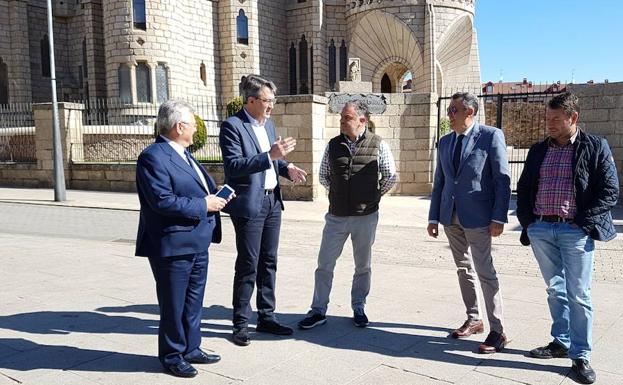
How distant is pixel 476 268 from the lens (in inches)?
153

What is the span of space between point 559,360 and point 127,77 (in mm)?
26000

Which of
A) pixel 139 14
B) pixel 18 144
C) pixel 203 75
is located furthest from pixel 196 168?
pixel 203 75

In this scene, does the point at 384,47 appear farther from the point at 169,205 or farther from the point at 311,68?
the point at 169,205

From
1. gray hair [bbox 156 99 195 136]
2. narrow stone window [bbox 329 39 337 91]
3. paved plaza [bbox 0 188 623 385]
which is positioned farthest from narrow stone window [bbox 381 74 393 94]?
gray hair [bbox 156 99 195 136]

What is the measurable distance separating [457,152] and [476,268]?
0.88 metres

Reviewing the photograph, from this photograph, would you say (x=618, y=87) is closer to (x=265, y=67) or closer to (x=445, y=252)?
(x=445, y=252)

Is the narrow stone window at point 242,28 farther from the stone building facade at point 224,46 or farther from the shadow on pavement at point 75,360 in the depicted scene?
the shadow on pavement at point 75,360

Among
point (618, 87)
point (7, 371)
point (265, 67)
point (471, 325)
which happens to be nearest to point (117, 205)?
point (7, 371)

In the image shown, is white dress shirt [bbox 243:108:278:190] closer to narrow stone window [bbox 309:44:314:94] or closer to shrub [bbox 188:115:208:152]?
shrub [bbox 188:115:208:152]

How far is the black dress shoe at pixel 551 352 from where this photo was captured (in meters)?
3.61

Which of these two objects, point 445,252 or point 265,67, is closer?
point 445,252

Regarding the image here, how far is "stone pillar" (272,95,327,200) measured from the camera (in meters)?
12.4

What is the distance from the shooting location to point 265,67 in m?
31.8

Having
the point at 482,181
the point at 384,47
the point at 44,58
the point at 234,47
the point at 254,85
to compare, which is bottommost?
the point at 482,181
